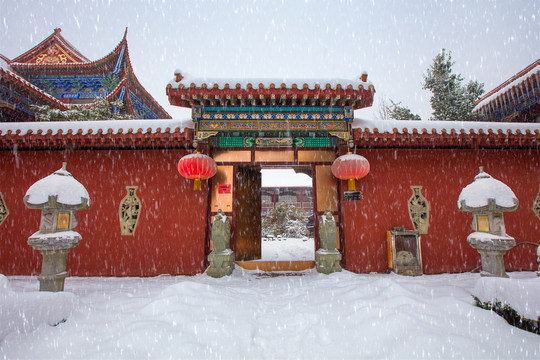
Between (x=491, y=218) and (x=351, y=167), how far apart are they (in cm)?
222

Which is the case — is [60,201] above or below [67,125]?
below

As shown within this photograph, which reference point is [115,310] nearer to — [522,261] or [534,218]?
[522,261]

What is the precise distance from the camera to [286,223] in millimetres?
14781

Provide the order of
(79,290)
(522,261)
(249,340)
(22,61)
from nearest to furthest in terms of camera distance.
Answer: (249,340), (79,290), (522,261), (22,61)

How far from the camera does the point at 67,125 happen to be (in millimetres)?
5434

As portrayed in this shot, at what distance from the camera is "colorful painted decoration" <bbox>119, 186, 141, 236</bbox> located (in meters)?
5.56

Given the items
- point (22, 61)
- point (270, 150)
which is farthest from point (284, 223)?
point (22, 61)

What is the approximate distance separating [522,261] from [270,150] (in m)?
5.64

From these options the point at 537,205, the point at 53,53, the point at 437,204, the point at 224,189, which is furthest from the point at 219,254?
the point at 53,53

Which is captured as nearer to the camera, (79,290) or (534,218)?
(79,290)

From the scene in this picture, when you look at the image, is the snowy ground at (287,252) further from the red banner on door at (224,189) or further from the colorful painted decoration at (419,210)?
the colorful painted decoration at (419,210)

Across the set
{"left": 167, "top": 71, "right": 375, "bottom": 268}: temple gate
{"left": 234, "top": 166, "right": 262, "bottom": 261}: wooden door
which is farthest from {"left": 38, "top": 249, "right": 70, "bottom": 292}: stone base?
{"left": 234, "top": 166, "right": 262, "bottom": 261}: wooden door

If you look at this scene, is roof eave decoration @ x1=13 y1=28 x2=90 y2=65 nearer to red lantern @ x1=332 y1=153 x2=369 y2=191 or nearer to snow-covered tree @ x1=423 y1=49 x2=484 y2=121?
red lantern @ x1=332 y1=153 x2=369 y2=191

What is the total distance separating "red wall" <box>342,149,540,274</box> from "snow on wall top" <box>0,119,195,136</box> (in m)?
3.84
